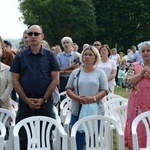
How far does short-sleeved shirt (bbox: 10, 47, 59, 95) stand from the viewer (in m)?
5.56

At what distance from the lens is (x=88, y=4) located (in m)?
47.5

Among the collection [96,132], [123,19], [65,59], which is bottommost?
[96,132]

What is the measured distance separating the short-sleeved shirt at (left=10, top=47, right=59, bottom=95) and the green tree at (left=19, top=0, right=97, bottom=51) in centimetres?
A: 4133

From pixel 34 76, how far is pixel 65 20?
43361 millimetres

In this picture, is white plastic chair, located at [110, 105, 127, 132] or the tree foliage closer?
white plastic chair, located at [110, 105, 127, 132]

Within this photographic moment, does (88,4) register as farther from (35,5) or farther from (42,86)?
(42,86)

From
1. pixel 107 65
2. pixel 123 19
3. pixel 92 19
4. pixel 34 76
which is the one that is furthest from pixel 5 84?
pixel 123 19

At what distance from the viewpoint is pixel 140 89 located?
5.37m

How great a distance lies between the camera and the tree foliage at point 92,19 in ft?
156

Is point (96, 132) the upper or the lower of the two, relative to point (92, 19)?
lower

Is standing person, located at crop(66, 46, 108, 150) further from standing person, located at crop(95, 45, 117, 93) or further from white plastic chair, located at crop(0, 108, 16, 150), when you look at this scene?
standing person, located at crop(95, 45, 117, 93)

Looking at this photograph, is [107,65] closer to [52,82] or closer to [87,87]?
[87,87]

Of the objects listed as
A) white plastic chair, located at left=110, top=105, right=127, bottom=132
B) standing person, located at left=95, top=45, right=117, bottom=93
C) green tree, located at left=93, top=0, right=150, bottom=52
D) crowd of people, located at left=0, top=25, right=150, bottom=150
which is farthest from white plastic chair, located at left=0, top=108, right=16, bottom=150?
green tree, located at left=93, top=0, right=150, bottom=52

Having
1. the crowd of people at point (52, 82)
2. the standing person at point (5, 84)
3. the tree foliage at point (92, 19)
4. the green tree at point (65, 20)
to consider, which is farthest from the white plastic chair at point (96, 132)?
the green tree at point (65, 20)
